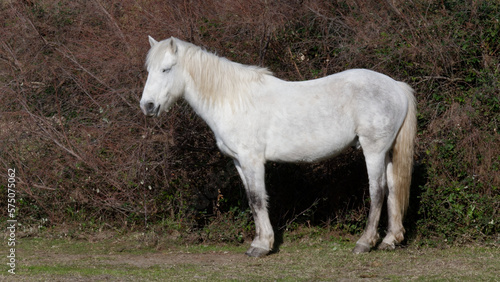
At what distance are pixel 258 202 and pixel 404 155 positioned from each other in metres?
1.51

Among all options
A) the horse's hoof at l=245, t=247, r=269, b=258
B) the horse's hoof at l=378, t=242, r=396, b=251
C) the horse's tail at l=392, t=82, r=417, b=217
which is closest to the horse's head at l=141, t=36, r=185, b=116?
the horse's hoof at l=245, t=247, r=269, b=258

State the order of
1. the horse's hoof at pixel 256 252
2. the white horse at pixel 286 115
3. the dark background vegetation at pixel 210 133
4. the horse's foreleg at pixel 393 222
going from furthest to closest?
the dark background vegetation at pixel 210 133
the horse's foreleg at pixel 393 222
the horse's hoof at pixel 256 252
the white horse at pixel 286 115

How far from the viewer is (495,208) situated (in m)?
5.52

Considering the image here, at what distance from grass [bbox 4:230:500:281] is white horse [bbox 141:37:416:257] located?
13.4 inches

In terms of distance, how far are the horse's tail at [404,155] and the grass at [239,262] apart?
62 centimetres

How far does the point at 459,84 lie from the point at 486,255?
7.74 feet

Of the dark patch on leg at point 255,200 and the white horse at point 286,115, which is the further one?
the dark patch on leg at point 255,200

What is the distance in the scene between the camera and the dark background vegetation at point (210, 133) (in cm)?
622

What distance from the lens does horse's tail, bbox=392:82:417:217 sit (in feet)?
17.5

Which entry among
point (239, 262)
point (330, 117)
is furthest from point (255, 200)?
point (330, 117)

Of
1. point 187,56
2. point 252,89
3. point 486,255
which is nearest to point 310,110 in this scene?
point 252,89

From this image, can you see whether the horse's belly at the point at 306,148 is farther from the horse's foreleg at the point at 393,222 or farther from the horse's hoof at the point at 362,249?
the horse's hoof at the point at 362,249

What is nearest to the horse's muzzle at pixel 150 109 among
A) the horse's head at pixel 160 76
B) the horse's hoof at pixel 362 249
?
the horse's head at pixel 160 76

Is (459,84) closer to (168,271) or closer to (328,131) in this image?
(328,131)
